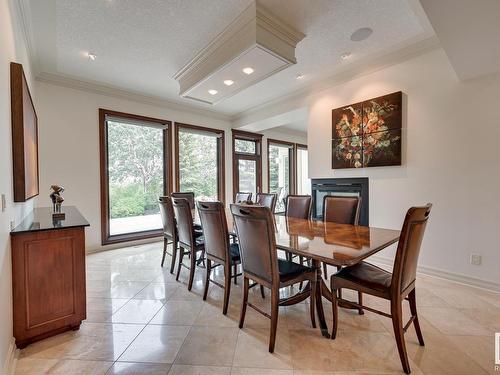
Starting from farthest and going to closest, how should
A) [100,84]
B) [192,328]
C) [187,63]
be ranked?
[100,84] < [187,63] < [192,328]

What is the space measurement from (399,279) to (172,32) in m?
3.17

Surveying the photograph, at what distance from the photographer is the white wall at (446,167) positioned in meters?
2.64

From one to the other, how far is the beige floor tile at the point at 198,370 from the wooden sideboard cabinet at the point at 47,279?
992 mm

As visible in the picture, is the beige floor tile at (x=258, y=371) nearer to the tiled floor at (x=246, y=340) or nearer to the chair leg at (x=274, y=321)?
the tiled floor at (x=246, y=340)

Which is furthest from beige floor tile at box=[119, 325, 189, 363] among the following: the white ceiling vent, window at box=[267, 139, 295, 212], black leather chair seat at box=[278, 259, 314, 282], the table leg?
window at box=[267, 139, 295, 212]

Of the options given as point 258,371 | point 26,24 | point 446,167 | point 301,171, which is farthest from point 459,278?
point 26,24

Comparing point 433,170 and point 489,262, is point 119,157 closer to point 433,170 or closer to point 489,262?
point 433,170

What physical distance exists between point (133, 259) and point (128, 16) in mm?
3199

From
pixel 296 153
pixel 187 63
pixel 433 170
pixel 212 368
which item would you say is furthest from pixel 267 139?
pixel 212 368

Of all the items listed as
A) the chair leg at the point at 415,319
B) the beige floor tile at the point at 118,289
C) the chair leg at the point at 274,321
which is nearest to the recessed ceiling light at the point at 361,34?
the chair leg at the point at 415,319

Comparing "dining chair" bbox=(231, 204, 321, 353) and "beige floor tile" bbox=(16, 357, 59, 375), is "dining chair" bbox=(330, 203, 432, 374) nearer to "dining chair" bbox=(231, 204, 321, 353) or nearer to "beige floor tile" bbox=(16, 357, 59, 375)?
"dining chair" bbox=(231, 204, 321, 353)

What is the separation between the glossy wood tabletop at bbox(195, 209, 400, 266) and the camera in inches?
58.3

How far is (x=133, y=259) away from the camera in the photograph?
12.5 ft

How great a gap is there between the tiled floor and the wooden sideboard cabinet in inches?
5.5
